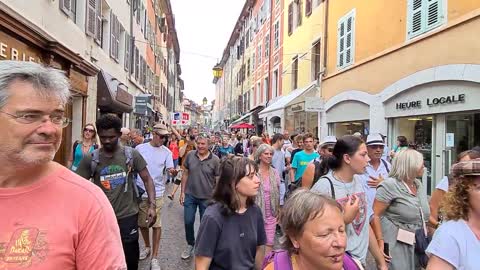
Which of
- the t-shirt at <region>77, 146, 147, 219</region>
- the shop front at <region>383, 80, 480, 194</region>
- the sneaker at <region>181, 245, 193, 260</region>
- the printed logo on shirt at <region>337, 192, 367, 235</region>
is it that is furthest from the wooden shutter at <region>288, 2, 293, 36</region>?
the printed logo on shirt at <region>337, 192, 367, 235</region>

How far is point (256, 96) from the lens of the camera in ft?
116

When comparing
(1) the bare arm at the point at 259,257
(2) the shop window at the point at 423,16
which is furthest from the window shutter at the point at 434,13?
(1) the bare arm at the point at 259,257

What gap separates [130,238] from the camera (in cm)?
414

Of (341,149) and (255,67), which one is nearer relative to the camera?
(341,149)

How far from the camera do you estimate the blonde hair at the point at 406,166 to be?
3928 millimetres

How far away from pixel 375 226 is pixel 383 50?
9.88 meters

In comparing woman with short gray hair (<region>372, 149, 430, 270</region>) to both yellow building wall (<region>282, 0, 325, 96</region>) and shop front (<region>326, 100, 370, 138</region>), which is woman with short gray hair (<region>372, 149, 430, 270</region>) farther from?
yellow building wall (<region>282, 0, 325, 96</region>)

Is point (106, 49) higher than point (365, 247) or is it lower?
higher

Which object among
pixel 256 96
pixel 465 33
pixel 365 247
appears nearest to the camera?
pixel 365 247

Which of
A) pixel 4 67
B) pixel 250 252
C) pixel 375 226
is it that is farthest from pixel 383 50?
pixel 4 67

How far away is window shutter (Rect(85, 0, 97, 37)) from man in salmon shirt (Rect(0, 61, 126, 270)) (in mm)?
11463

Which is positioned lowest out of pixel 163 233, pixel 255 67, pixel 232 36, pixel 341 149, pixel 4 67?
pixel 163 233

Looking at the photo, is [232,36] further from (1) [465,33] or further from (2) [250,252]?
(2) [250,252]

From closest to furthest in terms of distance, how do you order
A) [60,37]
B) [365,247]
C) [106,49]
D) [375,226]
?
1. [365,247]
2. [375,226]
3. [60,37]
4. [106,49]
